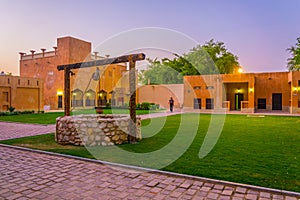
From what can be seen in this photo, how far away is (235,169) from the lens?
438 centimetres

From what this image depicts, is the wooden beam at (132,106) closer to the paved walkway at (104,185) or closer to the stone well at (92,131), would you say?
the stone well at (92,131)

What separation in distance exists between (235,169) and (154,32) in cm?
922

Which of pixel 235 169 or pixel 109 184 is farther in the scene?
pixel 235 169

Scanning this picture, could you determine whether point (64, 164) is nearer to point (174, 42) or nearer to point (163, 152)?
point (163, 152)

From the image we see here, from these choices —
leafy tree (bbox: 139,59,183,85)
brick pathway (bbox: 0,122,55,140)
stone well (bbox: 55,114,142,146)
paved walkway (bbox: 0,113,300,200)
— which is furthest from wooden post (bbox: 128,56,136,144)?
leafy tree (bbox: 139,59,183,85)

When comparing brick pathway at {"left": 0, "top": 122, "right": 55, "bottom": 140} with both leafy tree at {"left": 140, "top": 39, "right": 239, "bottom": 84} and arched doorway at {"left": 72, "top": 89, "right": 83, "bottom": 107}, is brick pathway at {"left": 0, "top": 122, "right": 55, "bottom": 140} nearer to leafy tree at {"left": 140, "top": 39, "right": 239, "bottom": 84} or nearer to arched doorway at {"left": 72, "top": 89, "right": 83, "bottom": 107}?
arched doorway at {"left": 72, "top": 89, "right": 83, "bottom": 107}

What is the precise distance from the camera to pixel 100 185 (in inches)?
147

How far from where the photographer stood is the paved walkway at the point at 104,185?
3.31m

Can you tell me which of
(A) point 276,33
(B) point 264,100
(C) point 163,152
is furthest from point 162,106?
(C) point 163,152

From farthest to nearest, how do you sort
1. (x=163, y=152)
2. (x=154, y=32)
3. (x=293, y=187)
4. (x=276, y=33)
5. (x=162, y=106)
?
(x=162, y=106), (x=276, y=33), (x=154, y=32), (x=163, y=152), (x=293, y=187)

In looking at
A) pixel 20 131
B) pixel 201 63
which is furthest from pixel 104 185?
pixel 201 63

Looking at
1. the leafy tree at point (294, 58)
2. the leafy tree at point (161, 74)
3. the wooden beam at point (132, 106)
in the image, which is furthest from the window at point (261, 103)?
the wooden beam at point (132, 106)

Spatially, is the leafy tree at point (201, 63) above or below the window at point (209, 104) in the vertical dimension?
above

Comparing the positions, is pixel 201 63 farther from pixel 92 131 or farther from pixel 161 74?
pixel 92 131
